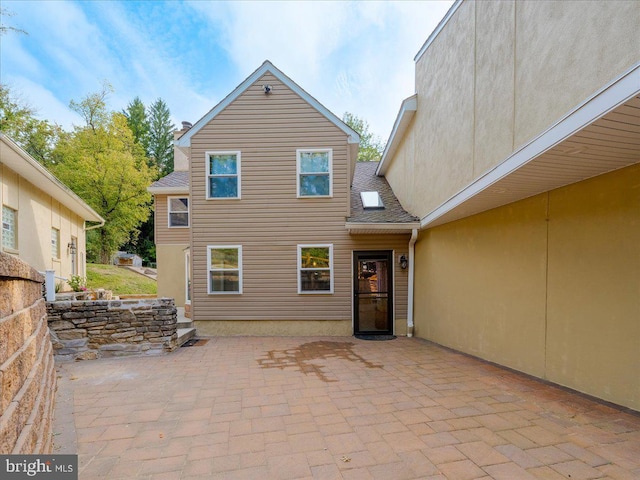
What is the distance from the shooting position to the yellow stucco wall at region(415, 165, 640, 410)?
300 cm

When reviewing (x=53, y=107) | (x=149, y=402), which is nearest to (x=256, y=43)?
(x=149, y=402)

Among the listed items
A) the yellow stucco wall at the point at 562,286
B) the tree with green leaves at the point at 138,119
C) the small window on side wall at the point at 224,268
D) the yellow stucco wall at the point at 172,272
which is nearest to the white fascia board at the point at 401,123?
the yellow stucco wall at the point at 562,286

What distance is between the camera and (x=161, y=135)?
108 feet

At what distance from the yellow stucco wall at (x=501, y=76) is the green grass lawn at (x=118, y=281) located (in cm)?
1442

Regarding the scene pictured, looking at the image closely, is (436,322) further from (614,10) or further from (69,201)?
(69,201)

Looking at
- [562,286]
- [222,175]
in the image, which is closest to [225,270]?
[222,175]

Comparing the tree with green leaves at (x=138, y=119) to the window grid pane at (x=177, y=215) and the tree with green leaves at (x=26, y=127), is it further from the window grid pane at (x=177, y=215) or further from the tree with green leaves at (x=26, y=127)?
the window grid pane at (x=177, y=215)

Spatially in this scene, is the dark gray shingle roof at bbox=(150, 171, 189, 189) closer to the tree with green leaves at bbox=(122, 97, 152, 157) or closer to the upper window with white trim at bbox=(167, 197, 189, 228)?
the upper window with white trim at bbox=(167, 197, 189, 228)

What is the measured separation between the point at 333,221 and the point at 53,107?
20906 mm

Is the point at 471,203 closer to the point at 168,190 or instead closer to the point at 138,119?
the point at 168,190

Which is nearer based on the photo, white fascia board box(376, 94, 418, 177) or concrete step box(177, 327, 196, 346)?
concrete step box(177, 327, 196, 346)

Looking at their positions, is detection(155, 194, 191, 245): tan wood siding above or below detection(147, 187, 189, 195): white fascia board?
below

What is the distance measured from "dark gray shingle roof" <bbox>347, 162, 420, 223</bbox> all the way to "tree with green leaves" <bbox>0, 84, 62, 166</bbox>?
16999mm

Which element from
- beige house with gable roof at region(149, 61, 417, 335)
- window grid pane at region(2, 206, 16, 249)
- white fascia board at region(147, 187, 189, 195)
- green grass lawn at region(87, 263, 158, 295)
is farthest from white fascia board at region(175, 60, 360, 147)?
green grass lawn at region(87, 263, 158, 295)
